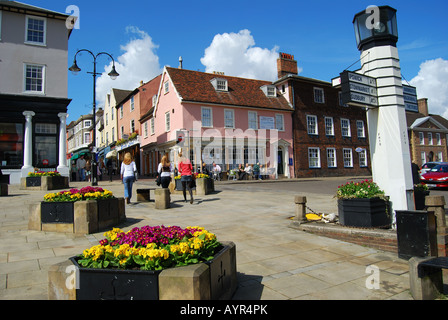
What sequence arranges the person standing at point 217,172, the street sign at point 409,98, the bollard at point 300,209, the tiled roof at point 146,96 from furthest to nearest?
the tiled roof at point 146,96
the person standing at point 217,172
the bollard at point 300,209
the street sign at point 409,98

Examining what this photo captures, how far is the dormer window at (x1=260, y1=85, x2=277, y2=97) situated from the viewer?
3081 centimetres

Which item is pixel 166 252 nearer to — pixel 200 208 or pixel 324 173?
pixel 200 208

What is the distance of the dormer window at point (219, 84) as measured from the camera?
28.3 metres

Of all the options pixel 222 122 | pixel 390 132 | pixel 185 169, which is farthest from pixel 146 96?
pixel 390 132

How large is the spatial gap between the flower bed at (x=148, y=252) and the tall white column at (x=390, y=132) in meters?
4.80

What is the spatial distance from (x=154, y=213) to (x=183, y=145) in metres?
16.4

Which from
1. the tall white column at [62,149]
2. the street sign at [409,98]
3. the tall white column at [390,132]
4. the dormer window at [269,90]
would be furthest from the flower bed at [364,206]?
the dormer window at [269,90]

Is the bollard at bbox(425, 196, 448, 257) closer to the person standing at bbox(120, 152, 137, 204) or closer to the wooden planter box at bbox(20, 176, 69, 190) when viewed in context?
the person standing at bbox(120, 152, 137, 204)

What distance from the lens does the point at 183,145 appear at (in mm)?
25391

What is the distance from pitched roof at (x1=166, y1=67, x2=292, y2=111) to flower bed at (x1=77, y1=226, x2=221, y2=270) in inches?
884

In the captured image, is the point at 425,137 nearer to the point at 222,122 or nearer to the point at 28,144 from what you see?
the point at 222,122

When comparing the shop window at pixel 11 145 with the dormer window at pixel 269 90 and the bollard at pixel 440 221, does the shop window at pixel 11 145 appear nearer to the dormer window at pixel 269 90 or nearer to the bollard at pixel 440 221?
the dormer window at pixel 269 90

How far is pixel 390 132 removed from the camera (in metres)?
6.65

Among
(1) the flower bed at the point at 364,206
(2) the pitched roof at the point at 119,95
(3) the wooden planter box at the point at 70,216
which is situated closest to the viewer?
(1) the flower bed at the point at 364,206
